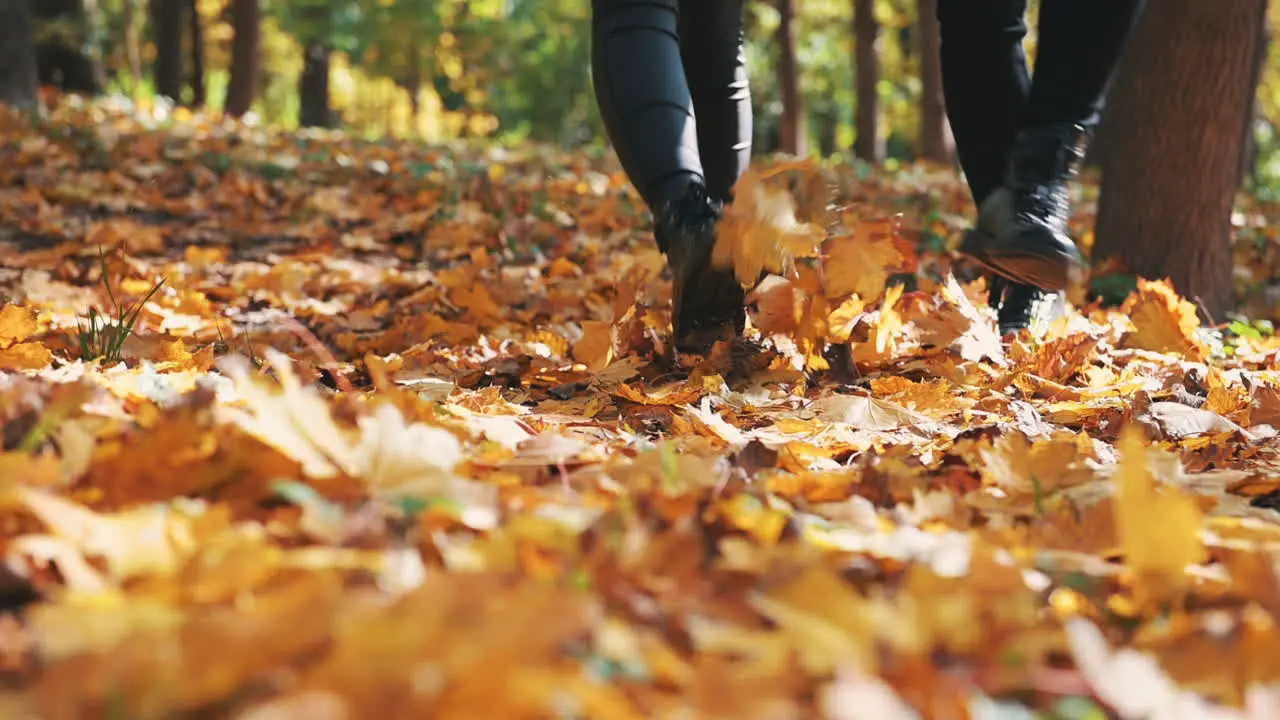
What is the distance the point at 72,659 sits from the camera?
566mm

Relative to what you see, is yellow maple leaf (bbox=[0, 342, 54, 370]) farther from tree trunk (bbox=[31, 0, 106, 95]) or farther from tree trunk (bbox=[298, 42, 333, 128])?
tree trunk (bbox=[298, 42, 333, 128])

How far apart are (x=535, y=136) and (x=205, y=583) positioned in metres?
24.6

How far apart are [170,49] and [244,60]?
2065mm

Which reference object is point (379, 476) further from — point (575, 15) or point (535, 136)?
point (535, 136)

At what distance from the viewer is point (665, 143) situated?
1.72m

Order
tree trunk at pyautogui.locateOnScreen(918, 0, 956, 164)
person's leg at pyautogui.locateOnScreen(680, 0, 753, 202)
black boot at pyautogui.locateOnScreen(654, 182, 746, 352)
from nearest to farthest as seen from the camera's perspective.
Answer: black boot at pyautogui.locateOnScreen(654, 182, 746, 352), person's leg at pyautogui.locateOnScreen(680, 0, 753, 202), tree trunk at pyautogui.locateOnScreen(918, 0, 956, 164)

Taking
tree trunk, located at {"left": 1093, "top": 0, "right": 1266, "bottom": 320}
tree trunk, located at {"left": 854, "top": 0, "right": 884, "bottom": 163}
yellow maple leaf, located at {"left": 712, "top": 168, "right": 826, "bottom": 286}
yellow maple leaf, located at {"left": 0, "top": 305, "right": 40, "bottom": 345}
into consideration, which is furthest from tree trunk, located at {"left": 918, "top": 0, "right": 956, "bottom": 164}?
yellow maple leaf, located at {"left": 0, "top": 305, "right": 40, "bottom": 345}

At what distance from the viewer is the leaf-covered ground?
0.60m

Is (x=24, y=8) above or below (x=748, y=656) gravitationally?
above

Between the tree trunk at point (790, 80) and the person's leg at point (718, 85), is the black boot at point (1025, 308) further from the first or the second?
the tree trunk at point (790, 80)

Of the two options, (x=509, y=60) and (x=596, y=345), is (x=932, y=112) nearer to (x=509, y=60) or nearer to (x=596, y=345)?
(x=596, y=345)

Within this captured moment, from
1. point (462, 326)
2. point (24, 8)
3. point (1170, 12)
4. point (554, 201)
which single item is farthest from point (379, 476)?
point (24, 8)

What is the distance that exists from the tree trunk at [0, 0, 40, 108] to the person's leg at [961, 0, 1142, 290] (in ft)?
21.6

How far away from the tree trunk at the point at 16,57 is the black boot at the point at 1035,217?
21.6 ft
